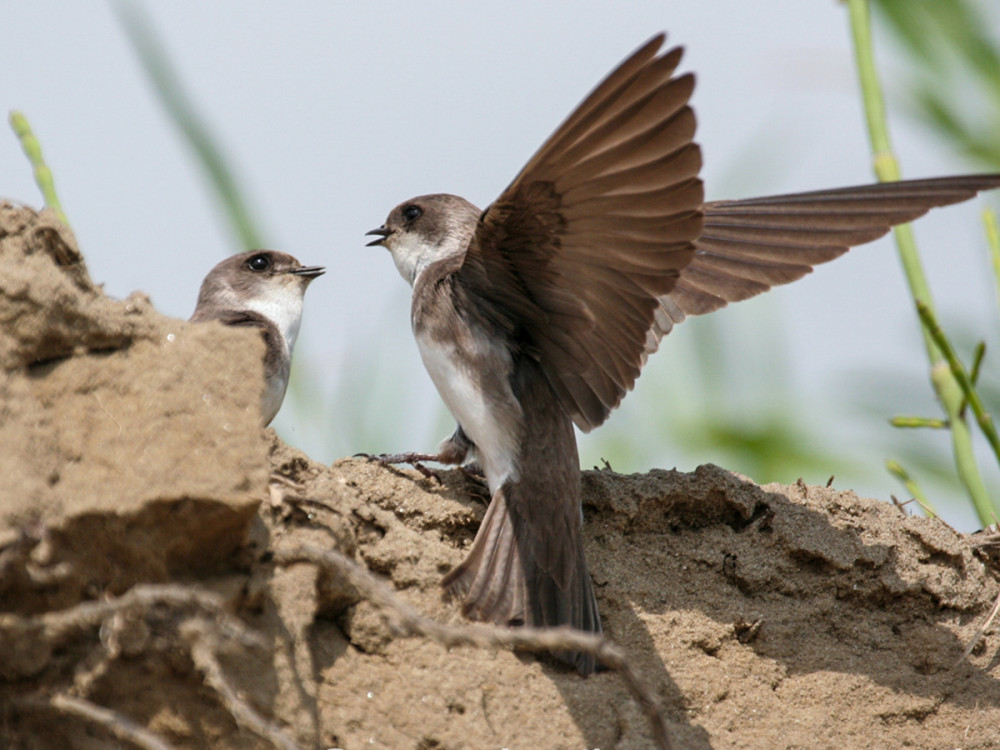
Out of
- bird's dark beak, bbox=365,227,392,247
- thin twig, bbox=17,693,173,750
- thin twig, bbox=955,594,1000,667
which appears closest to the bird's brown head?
bird's dark beak, bbox=365,227,392,247

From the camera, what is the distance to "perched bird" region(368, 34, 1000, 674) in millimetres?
3197

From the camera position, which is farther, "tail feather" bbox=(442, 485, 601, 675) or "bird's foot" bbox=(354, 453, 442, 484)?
"bird's foot" bbox=(354, 453, 442, 484)

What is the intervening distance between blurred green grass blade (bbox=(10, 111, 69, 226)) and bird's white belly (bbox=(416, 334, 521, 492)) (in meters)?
1.30

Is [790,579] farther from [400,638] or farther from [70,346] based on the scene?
[70,346]

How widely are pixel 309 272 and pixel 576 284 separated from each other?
6.77ft

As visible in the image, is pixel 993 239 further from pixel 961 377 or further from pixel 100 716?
pixel 100 716

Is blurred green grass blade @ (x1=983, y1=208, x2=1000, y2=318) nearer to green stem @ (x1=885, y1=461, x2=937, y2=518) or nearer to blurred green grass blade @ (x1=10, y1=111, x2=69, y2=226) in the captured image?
green stem @ (x1=885, y1=461, x2=937, y2=518)

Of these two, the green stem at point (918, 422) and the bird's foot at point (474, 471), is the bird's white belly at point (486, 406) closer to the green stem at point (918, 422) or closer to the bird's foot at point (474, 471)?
the bird's foot at point (474, 471)

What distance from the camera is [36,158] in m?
3.52

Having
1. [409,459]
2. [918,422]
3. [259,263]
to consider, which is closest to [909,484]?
[918,422]

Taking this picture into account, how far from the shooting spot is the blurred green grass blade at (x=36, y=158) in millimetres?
3381

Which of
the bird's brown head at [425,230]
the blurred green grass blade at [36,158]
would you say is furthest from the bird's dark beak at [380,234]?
the blurred green grass blade at [36,158]

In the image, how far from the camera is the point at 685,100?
10.0 feet

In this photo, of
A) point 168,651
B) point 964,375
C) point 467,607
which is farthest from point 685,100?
point 168,651
